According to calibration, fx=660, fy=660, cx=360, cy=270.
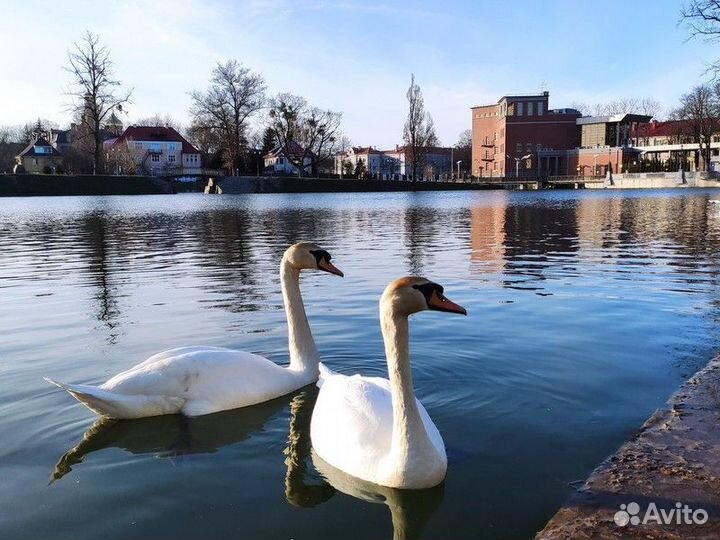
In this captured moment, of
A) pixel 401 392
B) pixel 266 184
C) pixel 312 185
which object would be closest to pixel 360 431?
pixel 401 392

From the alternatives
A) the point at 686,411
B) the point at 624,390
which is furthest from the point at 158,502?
the point at 624,390

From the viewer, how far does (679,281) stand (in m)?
11.5

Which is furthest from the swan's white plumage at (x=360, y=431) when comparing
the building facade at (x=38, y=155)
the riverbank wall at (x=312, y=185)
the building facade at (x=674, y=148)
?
the building facade at (x=38, y=155)

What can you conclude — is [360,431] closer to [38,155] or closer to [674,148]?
[674,148]

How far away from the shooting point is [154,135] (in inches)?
4459

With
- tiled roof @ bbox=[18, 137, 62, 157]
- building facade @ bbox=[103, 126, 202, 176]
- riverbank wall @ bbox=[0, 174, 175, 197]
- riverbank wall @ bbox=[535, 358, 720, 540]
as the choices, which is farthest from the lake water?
tiled roof @ bbox=[18, 137, 62, 157]

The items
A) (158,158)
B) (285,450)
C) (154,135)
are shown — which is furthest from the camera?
(154,135)

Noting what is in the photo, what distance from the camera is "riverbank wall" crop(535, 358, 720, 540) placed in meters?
3.14

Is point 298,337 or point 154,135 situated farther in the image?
point 154,135

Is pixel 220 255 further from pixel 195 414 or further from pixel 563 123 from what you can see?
pixel 563 123

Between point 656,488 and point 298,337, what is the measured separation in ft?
11.0

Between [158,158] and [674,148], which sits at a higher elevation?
[674,148]

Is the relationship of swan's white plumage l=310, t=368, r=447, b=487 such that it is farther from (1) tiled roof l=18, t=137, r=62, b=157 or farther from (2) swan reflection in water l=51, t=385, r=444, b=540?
(1) tiled roof l=18, t=137, r=62, b=157

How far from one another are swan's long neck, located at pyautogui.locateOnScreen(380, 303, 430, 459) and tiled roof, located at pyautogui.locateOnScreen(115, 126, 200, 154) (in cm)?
11582
